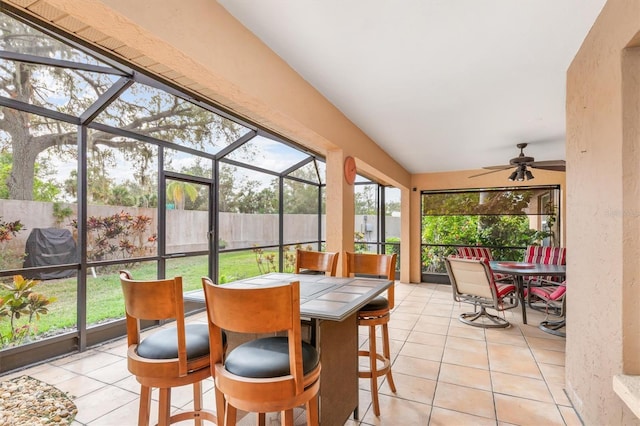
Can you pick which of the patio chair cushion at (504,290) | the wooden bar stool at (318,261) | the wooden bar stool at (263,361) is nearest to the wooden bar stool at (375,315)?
the wooden bar stool at (318,261)

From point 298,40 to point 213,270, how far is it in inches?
131

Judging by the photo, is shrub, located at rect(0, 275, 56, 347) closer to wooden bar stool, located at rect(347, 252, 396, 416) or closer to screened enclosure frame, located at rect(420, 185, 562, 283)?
wooden bar stool, located at rect(347, 252, 396, 416)

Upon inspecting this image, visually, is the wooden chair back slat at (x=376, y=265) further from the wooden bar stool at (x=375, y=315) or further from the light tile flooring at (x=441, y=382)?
the light tile flooring at (x=441, y=382)

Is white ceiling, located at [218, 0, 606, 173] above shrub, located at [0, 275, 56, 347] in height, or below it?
above

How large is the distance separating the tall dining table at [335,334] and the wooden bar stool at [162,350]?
293 millimetres

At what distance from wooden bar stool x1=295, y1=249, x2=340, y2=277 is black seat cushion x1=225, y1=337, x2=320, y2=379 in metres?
1.31

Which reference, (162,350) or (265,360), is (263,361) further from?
(162,350)

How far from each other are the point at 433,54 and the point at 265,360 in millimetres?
2228

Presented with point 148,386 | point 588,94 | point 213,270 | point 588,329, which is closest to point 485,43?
point 588,94

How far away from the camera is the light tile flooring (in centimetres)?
209

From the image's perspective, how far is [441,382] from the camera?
255 cm

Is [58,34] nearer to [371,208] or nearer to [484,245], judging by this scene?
[371,208]

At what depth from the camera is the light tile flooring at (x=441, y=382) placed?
82.1 inches

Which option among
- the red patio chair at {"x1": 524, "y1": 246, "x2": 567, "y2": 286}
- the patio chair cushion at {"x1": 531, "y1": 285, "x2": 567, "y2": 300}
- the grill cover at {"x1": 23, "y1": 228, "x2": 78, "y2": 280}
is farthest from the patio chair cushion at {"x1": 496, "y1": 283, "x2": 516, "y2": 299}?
the grill cover at {"x1": 23, "y1": 228, "x2": 78, "y2": 280}
